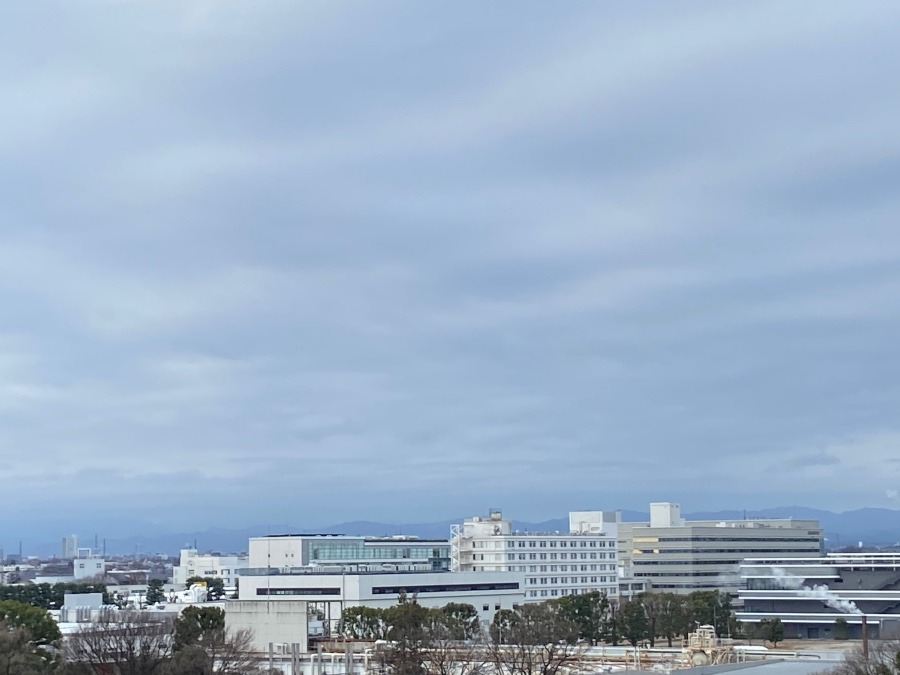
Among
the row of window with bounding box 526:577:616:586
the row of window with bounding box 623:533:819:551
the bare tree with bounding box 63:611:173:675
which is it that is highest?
the row of window with bounding box 623:533:819:551

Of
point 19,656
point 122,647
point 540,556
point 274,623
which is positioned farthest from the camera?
point 540,556

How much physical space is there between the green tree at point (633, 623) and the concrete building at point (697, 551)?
48.8 meters

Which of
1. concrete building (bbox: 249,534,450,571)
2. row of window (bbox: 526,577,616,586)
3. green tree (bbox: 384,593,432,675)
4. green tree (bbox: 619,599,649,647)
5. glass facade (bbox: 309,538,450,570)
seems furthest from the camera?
row of window (bbox: 526,577,616,586)

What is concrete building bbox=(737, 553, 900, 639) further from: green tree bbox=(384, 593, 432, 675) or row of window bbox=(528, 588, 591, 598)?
green tree bbox=(384, 593, 432, 675)

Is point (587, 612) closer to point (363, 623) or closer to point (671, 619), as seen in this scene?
point (671, 619)

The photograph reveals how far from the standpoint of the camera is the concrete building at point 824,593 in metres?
120

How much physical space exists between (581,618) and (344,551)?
3246cm

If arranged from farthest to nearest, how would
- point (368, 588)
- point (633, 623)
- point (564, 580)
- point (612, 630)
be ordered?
point (564, 580) < point (368, 588) < point (612, 630) < point (633, 623)

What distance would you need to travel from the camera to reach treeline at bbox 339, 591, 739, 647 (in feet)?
276

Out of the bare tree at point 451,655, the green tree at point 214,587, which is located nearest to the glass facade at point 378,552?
the green tree at point 214,587

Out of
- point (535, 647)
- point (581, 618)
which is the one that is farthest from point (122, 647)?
point (581, 618)

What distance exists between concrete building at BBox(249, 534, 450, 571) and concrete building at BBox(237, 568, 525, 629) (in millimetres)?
6962

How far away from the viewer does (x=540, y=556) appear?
454 feet

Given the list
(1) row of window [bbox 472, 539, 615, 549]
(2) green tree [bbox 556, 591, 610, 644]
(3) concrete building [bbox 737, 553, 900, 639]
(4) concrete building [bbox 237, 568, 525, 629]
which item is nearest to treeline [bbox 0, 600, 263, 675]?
(4) concrete building [bbox 237, 568, 525, 629]
